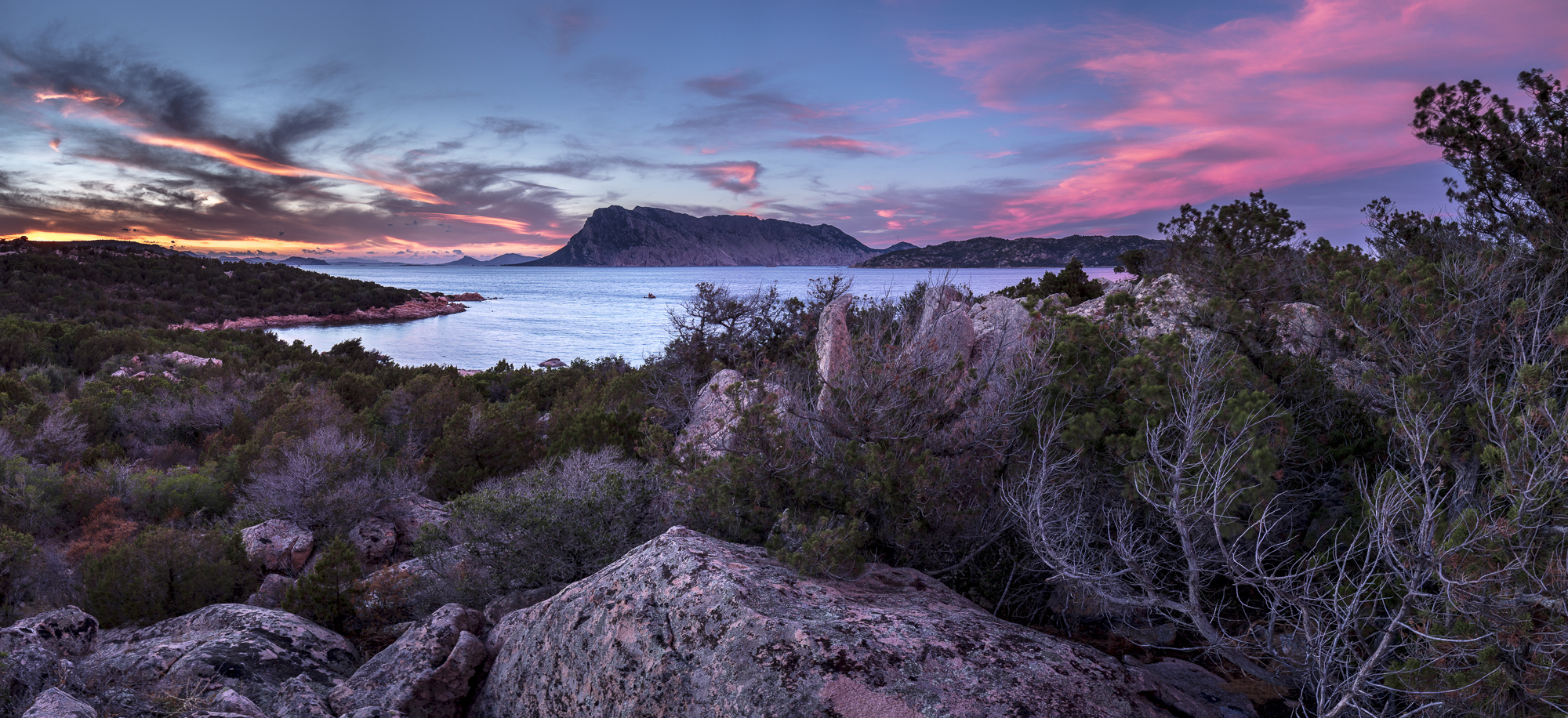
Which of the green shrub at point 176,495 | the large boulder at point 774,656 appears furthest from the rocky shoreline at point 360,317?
the large boulder at point 774,656

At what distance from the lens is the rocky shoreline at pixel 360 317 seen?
4281 cm

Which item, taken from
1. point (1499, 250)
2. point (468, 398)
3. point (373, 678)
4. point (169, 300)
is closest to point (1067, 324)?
point (1499, 250)

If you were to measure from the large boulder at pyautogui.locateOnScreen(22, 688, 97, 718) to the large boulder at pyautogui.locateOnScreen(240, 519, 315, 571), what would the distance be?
3.82m

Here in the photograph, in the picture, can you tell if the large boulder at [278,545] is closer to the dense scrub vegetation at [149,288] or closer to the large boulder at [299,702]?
the large boulder at [299,702]

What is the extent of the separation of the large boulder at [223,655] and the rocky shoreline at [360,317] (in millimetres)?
40111

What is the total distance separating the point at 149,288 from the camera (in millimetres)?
Result: 47250

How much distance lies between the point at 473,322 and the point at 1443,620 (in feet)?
177

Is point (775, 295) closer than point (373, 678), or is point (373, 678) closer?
point (373, 678)

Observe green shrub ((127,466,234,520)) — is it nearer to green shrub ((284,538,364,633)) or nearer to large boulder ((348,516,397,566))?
large boulder ((348,516,397,566))

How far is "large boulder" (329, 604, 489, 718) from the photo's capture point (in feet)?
12.4

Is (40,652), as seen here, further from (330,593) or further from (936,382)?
(936,382)

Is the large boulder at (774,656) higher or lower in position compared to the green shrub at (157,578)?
higher

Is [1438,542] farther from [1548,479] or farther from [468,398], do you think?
[468,398]

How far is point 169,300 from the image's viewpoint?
4566 cm
